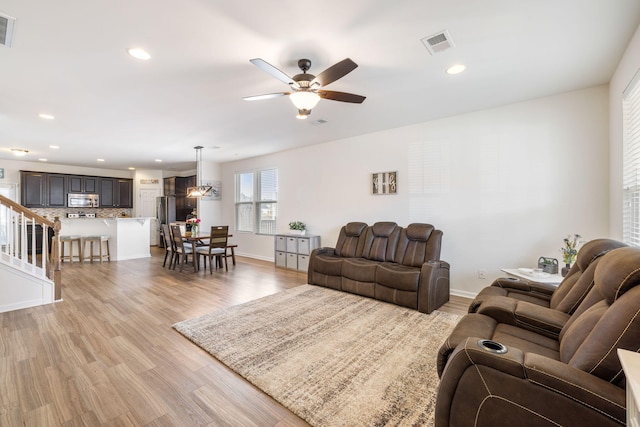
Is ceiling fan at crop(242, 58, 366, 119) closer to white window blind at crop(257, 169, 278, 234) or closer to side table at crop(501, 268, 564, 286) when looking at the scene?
side table at crop(501, 268, 564, 286)

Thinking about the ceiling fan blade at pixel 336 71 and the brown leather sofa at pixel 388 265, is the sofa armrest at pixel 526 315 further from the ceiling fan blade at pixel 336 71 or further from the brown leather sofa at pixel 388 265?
the ceiling fan blade at pixel 336 71

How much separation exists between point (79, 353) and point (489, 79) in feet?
16.0

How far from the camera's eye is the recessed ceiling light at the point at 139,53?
92.8 inches

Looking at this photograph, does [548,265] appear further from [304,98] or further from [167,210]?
[167,210]

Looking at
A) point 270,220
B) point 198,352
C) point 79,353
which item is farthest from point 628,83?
point 270,220

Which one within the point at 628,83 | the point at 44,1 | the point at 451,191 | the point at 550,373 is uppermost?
the point at 44,1

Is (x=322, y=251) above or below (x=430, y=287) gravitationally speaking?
above

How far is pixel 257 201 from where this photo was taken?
739 centimetres

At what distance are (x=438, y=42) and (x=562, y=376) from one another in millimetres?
2406

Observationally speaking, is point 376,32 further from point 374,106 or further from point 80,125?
point 80,125

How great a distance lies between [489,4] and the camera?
74.2 inches

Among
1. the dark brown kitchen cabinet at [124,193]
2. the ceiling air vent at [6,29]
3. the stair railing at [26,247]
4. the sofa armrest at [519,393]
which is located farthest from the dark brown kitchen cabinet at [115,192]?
the sofa armrest at [519,393]

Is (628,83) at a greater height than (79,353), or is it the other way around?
(628,83)

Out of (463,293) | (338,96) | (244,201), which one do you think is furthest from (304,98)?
(244,201)
